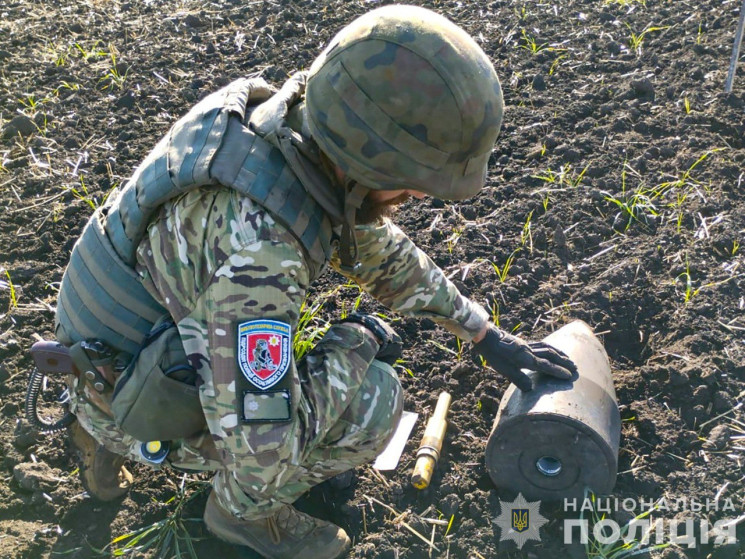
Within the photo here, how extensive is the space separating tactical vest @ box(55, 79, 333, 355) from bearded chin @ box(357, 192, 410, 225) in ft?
0.48

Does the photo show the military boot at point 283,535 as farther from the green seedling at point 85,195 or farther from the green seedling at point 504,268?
the green seedling at point 85,195

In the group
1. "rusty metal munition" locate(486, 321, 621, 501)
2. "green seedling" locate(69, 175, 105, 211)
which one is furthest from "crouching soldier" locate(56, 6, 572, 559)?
"green seedling" locate(69, 175, 105, 211)

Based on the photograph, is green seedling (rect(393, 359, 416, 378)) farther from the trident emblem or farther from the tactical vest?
the tactical vest

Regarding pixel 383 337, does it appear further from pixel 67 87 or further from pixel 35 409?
pixel 67 87

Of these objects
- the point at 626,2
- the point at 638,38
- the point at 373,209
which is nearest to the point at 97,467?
the point at 373,209

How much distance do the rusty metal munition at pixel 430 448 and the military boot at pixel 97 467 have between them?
115cm

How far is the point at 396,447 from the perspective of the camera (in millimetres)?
3404

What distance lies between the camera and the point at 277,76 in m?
5.32

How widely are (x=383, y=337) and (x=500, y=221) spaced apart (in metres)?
1.39

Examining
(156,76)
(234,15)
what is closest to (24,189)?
(156,76)

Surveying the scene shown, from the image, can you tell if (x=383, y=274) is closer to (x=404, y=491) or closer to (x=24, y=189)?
(x=404, y=491)

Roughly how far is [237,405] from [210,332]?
0.23 metres

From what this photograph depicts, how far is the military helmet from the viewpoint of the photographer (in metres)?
2.43

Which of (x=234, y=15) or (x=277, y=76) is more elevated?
(x=234, y=15)
